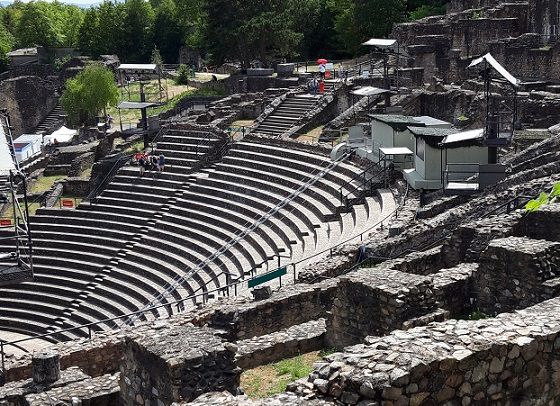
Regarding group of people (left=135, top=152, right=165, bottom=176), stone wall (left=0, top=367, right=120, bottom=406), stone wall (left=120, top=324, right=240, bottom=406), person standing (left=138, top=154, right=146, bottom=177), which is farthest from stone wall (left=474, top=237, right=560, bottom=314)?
person standing (left=138, top=154, right=146, bottom=177)

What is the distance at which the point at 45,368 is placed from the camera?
40.8ft

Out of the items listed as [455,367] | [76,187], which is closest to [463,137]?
[455,367]

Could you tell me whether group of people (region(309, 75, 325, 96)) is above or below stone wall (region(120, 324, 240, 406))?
above

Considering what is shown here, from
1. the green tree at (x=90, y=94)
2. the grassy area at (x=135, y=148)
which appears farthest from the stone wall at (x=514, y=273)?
the green tree at (x=90, y=94)

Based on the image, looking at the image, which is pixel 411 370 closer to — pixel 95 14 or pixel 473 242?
pixel 473 242

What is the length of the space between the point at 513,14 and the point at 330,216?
2124 centimetres

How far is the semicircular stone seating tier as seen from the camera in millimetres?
22484

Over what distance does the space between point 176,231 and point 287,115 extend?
9.85m

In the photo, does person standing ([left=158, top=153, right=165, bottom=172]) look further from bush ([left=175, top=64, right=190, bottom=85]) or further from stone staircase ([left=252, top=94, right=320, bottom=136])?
bush ([left=175, top=64, right=190, bottom=85])

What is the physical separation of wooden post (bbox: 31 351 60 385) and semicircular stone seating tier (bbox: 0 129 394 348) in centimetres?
763

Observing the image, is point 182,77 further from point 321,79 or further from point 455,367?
point 455,367

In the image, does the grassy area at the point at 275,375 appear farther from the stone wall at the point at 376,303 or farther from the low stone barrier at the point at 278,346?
the stone wall at the point at 376,303

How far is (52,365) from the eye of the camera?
12484 mm

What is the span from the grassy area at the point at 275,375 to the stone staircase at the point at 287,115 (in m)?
21.0
